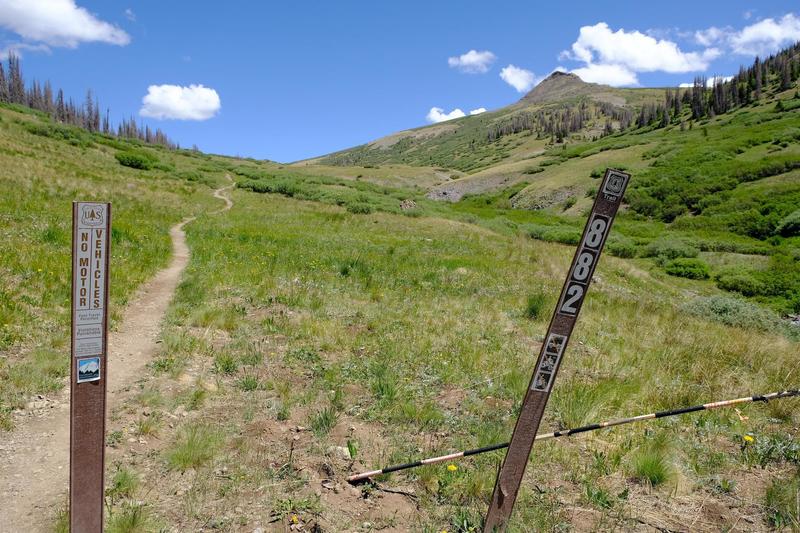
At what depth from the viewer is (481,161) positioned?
144 meters

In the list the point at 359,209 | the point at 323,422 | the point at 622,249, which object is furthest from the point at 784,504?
the point at 359,209

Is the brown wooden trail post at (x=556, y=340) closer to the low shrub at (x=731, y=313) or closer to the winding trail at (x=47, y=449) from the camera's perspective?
the winding trail at (x=47, y=449)

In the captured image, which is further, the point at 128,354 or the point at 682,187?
the point at 682,187

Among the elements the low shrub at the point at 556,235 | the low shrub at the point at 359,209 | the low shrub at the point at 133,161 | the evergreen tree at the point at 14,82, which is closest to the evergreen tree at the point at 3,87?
the evergreen tree at the point at 14,82

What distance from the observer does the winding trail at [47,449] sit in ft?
13.0

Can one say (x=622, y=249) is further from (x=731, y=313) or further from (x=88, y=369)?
(x=88, y=369)

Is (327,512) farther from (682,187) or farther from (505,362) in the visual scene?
(682,187)

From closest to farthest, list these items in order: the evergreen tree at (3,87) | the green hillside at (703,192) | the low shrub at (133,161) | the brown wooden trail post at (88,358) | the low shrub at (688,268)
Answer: the brown wooden trail post at (88,358) < the low shrub at (688,268) < the green hillside at (703,192) < the low shrub at (133,161) < the evergreen tree at (3,87)

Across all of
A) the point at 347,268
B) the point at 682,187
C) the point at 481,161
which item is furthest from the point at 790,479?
the point at 481,161

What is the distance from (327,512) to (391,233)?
24112 millimetres

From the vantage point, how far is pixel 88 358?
123 inches

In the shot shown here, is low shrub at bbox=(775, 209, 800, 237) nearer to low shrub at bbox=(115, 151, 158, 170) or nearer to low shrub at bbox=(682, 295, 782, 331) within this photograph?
low shrub at bbox=(682, 295, 782, 331)

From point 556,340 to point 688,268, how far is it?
30.9 meters

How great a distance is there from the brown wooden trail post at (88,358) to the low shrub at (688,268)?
32.4m
